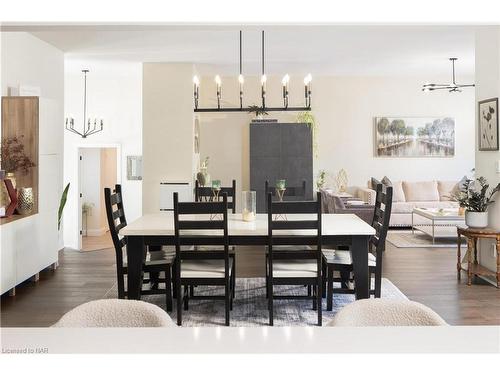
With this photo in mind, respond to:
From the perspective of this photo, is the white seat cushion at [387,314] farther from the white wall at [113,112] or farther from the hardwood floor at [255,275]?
the white wall at [113,112]

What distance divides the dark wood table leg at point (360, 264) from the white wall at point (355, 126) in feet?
18.0

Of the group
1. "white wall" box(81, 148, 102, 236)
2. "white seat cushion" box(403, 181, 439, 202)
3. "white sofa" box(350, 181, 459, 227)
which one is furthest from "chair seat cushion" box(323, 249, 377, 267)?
"white wall" box(81, 148, 102, 236)

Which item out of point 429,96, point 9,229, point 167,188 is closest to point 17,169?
point 9,229

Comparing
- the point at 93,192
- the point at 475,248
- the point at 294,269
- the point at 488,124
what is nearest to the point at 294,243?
the point at 294,269

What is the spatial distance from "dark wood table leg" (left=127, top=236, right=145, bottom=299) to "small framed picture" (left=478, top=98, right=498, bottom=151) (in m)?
3.39

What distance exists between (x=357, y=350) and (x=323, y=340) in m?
0.10

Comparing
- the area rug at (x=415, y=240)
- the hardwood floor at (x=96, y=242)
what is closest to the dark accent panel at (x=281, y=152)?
the area rug at (x=415, y=240)

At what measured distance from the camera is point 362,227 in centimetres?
404

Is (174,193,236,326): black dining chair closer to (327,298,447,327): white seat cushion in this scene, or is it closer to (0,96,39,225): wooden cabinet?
(327,298,447,327): white seat cushion

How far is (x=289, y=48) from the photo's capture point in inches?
263

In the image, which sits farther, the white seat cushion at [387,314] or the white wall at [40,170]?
the white wall at [40,170]

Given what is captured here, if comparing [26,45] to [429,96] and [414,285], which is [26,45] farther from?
[429,96]

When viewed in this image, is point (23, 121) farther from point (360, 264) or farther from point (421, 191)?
point (421, 191)

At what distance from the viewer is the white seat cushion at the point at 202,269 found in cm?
385
